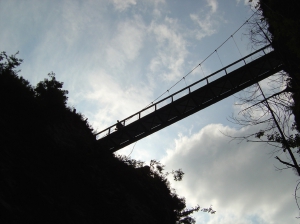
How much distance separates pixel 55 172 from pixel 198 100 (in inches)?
383

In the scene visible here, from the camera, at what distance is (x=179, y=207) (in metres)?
18.7

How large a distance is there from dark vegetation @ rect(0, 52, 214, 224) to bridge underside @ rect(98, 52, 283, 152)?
201cm

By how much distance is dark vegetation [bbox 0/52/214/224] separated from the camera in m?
6.23

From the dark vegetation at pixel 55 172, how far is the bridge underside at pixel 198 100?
2.01 meters

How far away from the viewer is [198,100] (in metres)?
13.1

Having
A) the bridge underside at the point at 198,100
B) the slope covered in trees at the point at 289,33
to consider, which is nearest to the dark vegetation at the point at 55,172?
the bridge underside at the point at 198,100

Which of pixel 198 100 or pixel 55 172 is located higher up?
pixel 198 100

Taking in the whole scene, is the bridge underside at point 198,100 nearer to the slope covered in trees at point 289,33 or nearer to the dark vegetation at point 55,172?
the dark vegetation at point 55,172

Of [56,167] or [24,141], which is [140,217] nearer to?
[56,167]

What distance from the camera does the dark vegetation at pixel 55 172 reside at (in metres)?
6.23

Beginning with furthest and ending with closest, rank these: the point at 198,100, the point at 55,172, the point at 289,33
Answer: the point at 198,100, the point at 55,172, the point at 289,33

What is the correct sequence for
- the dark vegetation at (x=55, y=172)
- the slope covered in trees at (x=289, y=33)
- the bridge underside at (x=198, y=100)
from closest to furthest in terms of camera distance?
1. the slope covered in trees at (x=289, y=33)
2. the dark vegetation at (x=55, y=172)
3. the bridge underside at (x=198, y=100)

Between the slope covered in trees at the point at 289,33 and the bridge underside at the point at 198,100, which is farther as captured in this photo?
the bridge underside at the point at 198,100

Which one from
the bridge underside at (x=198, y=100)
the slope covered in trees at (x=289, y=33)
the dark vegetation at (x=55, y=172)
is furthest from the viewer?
the bridge underside at (x=198, y=100)
